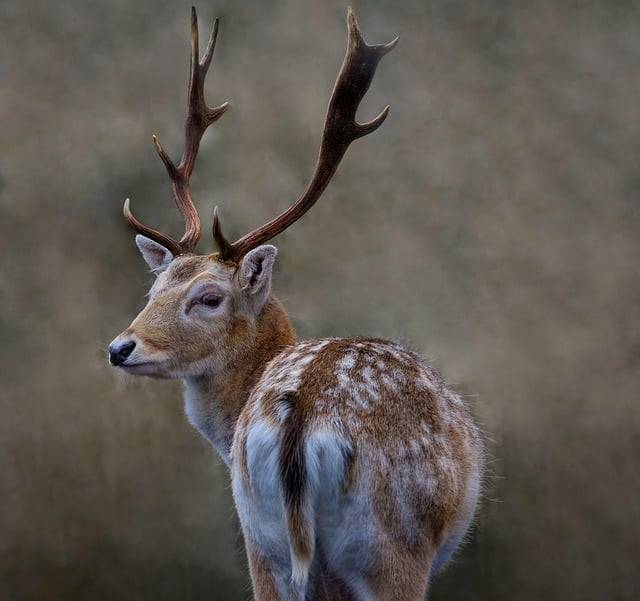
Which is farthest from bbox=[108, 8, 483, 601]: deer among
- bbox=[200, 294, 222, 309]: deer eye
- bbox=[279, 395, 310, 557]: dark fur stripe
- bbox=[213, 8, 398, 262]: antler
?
bbox=[213, 8, 398, 262]: antler

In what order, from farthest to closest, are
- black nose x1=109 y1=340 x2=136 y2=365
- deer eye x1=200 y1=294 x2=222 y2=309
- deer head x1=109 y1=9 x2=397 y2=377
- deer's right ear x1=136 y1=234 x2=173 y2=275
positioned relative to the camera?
1. deer's right ear x1=136 y1=234 x2=173 y2=275
2. deer eye x1=200 y1=294 x2=222 y2=309
3. deer head x1=109 y1=9 x2=397 y2=377
4. black nose x1=109 y1=340 x2=136 y2=365

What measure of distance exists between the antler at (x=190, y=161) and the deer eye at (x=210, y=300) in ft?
1.37

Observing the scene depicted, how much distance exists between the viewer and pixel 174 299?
3.53 meters

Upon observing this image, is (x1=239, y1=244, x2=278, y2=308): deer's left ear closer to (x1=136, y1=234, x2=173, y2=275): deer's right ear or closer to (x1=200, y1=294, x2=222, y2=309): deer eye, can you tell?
(x1=200, y1=294, x2=222, y2=309): deer eye

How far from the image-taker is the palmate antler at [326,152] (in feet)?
11.8

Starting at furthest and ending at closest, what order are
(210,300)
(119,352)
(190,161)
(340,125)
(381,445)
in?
(190,161)
(340,125)
(210,300)
(119,352)
(381,445)

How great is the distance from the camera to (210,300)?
11.7 ft

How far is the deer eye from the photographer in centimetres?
356

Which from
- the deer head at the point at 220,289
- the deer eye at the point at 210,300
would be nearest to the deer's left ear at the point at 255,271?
the deer head at the point at 220,289

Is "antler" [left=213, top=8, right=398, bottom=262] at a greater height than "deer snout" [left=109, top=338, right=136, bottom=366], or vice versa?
"antler" [left=213, top=8, right=398, bottom=262]

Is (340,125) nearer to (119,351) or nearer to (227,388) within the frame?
(227,388)

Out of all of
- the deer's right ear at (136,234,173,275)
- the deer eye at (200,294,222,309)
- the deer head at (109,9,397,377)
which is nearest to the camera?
the deer head at (109,9,397,377)

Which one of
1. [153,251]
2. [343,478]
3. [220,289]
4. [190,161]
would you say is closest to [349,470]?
[343,478]

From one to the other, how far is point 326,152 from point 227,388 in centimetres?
94
